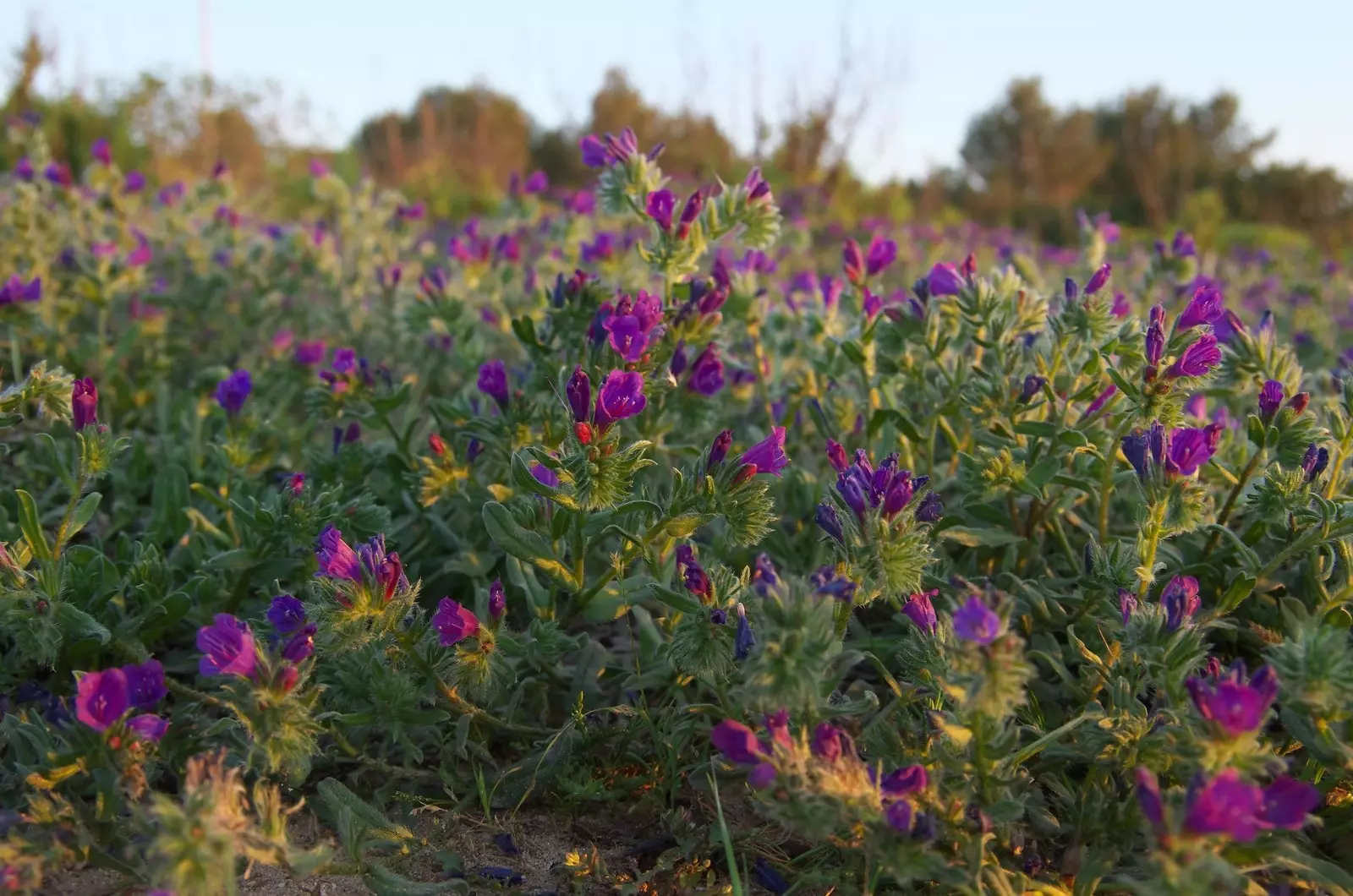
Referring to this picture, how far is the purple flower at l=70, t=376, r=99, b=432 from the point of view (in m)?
2.07

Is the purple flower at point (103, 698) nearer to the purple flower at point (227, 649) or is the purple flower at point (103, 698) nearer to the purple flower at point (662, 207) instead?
the purple flower at point (227, 649)

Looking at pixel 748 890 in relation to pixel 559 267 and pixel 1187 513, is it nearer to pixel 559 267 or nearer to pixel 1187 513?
pixel 1187 513

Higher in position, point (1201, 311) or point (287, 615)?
point (1201, 311)

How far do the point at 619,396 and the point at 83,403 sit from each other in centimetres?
114

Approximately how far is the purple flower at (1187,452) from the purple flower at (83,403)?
6.94 feet

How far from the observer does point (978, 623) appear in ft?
4.70

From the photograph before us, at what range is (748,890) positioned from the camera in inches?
Result: 74.6

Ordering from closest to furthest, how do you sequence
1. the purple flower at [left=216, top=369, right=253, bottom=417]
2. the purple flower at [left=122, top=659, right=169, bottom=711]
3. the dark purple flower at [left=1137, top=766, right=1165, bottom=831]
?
1. the dark purple flower at [left=1137, top=766, right=1165, bottom=831]
2. the purple flower at [left=122, top=659, right=169, bottom=711]
3. the purple flower at [left=216, top=369, right=253, bottom=417]

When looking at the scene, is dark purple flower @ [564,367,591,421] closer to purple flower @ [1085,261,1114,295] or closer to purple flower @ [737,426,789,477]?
purple flower @ [737,426,789,477]

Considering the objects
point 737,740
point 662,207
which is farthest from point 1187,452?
point 662,207

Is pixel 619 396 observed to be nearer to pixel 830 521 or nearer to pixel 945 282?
pixel 830 521

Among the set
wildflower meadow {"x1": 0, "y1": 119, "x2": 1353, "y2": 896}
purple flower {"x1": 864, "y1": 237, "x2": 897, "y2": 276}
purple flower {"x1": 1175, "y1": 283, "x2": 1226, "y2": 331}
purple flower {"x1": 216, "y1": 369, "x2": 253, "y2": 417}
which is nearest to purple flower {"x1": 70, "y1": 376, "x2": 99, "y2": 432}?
wildflower meadow {"x1": 0, "y1": 119, "x2": 1353, "y2": 896}

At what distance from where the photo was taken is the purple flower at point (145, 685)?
1.68 metres

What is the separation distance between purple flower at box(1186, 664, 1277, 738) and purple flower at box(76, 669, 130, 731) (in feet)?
5.41
